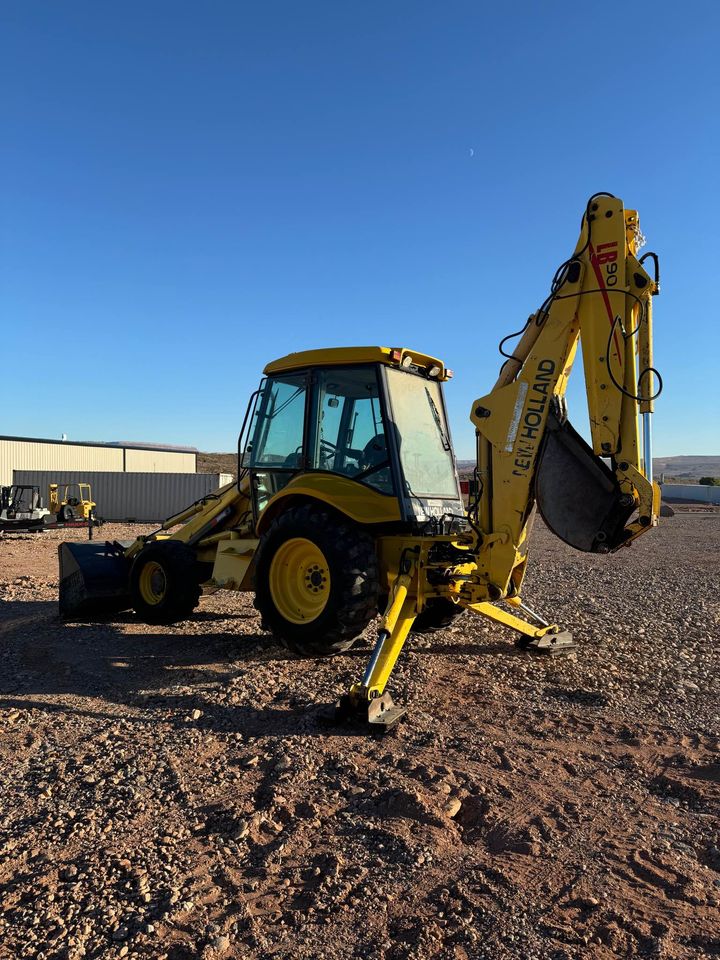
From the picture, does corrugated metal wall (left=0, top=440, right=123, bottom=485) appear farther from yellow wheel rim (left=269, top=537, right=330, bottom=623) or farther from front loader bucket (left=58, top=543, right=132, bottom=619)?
yellow wheel rim (left=269, top=537, right=330, bottom=623)

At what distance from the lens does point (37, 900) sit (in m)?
2.83

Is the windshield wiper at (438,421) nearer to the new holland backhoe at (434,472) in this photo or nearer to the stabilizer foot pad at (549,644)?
the new holland backhoe at (434,472)

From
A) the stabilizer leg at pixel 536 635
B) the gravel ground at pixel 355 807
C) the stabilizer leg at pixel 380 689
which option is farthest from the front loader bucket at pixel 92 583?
the stabilizer leg at pixel 536 635

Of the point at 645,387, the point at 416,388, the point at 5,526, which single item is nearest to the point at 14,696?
the point at 416,388

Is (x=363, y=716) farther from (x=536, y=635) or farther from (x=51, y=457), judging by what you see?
(x=51, y=457)

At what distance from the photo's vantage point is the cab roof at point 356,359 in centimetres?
617

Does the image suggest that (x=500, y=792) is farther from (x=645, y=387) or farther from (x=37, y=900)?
(x=645, y=387)

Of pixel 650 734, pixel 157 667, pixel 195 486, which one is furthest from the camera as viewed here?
pixel 195 486

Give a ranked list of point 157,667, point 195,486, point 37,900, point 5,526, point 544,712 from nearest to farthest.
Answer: point 37,900, point 544,712, point 157,667, point 5,526, point 195,486

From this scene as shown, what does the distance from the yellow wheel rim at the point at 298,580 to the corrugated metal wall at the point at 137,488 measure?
98.2 ft

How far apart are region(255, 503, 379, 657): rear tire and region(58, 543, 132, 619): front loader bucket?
2796mm

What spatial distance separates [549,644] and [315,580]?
2491 mm

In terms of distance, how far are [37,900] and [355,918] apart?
1.30 m

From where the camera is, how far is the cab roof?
617cm
